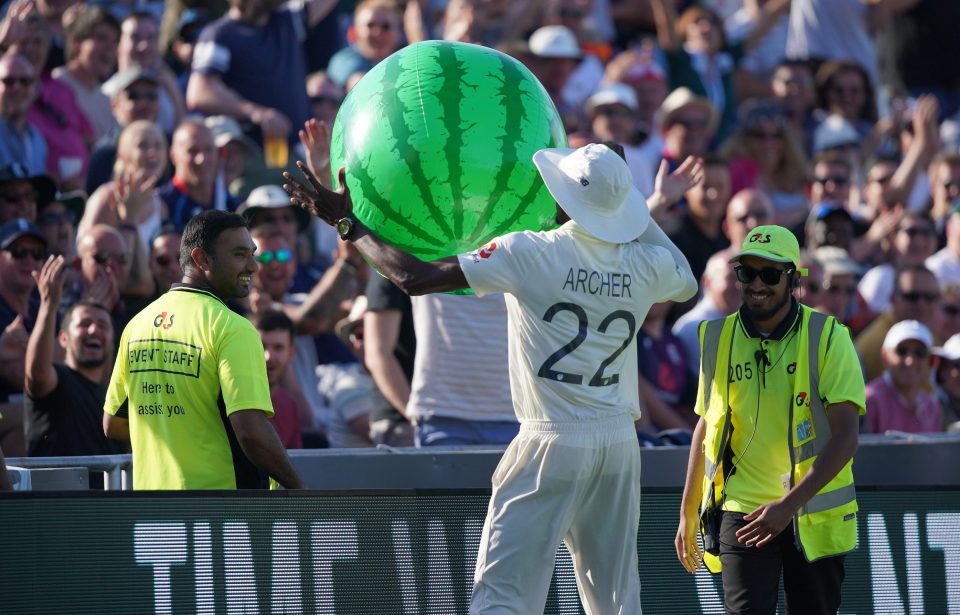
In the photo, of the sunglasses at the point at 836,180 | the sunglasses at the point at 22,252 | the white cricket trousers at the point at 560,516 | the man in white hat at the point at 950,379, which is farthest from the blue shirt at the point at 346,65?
the white cricket trousers at the point at 560,516

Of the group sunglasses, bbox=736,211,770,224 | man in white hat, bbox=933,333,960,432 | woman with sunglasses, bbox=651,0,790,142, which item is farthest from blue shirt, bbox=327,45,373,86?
man in white hat, bbox=933,333,960,432

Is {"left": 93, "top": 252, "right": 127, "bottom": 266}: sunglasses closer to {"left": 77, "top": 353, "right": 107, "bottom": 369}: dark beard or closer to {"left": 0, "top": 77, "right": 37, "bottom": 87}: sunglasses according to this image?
{"left": 77, "top": 353, "right": 107, "bottom": 369}: dark beard

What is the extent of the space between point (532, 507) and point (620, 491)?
344 millimetres

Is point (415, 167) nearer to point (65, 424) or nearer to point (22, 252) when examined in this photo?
point (65, 424)

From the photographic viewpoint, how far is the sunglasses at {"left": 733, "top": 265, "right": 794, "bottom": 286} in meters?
5.93

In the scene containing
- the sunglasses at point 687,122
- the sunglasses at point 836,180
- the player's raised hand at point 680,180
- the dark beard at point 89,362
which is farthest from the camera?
the sunglasses at point 687,122

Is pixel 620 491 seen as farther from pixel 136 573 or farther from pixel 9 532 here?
pixel 9 532

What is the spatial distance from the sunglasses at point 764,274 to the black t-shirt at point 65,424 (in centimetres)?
345

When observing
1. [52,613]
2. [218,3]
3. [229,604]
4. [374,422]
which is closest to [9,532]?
[52,613]

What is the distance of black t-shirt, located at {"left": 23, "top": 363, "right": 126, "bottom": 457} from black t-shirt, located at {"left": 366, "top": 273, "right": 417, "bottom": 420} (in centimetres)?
166

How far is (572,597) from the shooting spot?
6.73 m

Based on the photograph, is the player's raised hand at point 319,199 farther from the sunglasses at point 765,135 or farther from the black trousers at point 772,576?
the sunglasses at point 765,135

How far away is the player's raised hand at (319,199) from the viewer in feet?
18.1

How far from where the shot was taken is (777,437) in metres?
5.90
